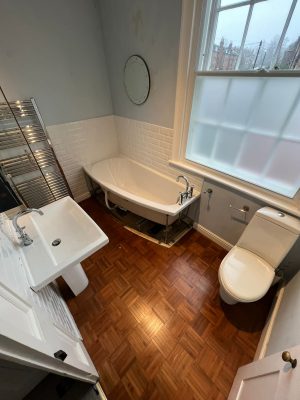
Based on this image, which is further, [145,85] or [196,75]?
[145,85]

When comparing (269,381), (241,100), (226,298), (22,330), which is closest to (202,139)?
(241,100)

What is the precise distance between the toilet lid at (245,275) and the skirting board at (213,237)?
16.7 inches

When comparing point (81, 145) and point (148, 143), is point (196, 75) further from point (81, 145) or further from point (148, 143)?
point (81, 145)

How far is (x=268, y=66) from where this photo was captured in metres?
1.18

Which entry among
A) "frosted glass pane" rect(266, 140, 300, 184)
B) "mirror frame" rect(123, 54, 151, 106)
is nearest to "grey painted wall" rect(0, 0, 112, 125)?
"mirror frame" rect(123, 54, 151, 106)

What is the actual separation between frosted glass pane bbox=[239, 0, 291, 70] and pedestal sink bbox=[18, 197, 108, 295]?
1.68 m

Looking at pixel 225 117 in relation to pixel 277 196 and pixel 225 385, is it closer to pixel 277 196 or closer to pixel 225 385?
pixel 277 196

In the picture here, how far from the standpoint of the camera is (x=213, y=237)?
2029 mm

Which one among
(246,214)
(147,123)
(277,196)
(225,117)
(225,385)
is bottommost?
(225,385)

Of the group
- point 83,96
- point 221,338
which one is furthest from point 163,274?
point 83,96

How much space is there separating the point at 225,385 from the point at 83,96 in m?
3.12

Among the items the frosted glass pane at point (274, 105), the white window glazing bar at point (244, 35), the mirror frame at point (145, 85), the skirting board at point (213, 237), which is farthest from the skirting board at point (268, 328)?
the mirror frame at point (145, 85)

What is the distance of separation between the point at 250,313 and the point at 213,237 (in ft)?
2.58

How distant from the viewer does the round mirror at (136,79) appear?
1.85 metres
